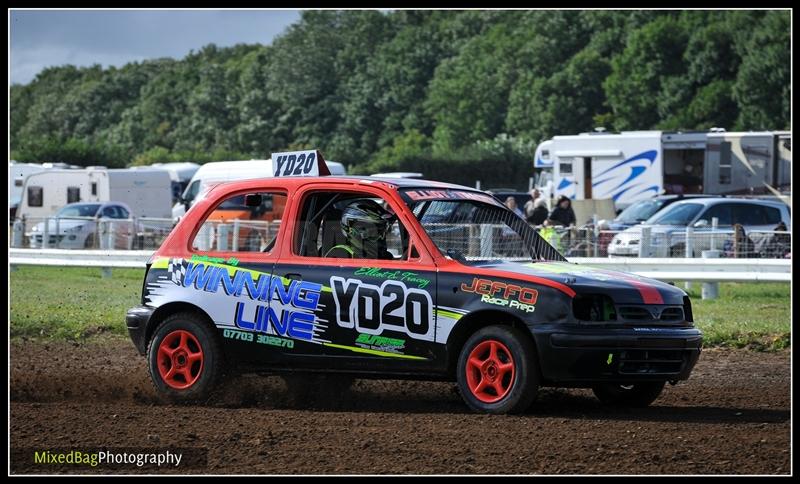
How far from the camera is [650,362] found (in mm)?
8430

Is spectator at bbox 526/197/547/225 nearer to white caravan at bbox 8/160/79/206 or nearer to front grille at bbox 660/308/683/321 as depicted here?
front grille at bbox 660/308/683/321

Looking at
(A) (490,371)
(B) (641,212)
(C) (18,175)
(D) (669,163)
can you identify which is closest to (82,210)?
(C) (18,175)

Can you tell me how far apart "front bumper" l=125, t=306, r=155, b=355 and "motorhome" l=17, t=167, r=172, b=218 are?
29.3 meters

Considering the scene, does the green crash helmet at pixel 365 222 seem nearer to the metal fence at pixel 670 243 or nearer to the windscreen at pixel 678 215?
the metal fence at pixel 670 243

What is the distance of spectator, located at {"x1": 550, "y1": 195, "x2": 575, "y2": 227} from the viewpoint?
23688 millimetres

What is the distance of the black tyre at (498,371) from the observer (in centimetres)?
824

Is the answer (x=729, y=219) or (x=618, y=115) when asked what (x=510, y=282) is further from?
(x=618, y=115)

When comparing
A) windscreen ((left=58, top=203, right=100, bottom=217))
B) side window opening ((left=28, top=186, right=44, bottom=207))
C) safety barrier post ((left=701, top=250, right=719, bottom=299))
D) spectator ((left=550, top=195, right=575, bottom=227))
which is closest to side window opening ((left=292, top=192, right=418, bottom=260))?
safety barrier post ((left=701, top=250, right=719, bottom=299))

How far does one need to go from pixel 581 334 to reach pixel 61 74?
4458 inches

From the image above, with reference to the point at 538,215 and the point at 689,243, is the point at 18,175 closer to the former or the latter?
the point at 538,215

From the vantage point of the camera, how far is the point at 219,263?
9242mm

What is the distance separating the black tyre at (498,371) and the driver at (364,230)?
0.95 m

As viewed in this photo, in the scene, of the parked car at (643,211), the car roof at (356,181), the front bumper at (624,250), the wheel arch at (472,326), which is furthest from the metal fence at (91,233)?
the wheel arch at (472,326)
